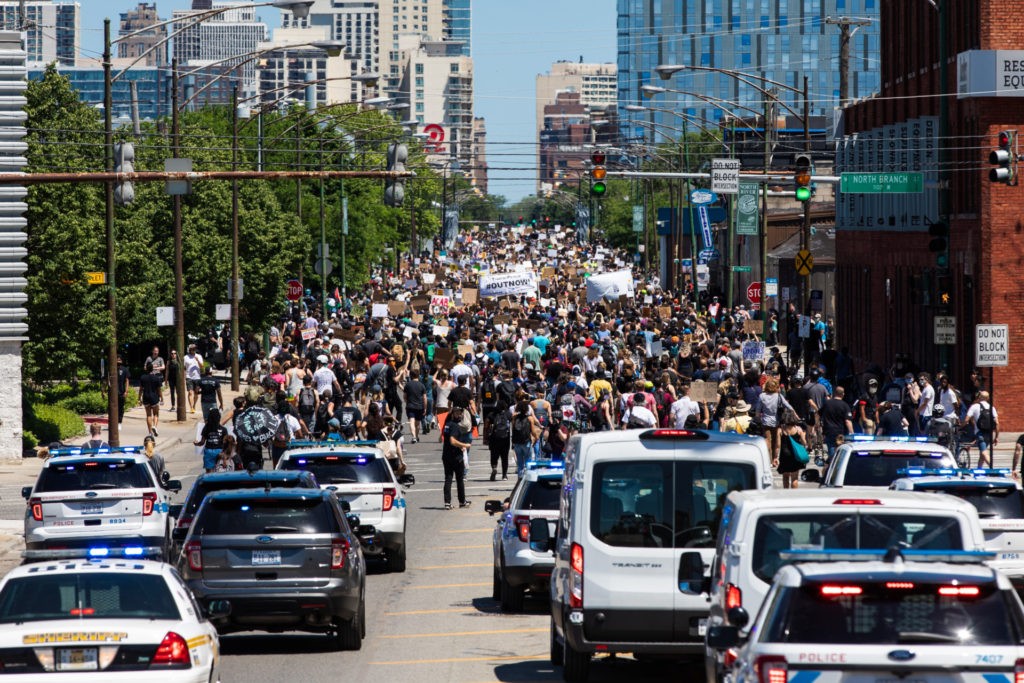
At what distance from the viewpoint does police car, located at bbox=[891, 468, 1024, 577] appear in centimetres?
1803

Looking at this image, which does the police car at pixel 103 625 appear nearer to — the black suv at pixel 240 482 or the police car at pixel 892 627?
the police car at pixel 892 627

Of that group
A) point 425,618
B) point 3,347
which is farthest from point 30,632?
point 3,347

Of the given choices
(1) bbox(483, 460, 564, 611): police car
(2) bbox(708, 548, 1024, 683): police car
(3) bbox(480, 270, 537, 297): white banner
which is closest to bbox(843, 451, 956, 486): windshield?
(1) bbox(483, 460, 564, 611): police car

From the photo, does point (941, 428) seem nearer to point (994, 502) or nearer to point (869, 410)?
point (869, 410)

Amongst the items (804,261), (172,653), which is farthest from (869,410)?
(172,653)

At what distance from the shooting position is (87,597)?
12211mm

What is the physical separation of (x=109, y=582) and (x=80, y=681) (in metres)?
0.93

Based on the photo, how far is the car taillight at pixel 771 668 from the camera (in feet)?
29.2

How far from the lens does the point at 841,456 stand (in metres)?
21.3

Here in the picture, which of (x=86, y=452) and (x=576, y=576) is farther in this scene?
(x=86, y=452)

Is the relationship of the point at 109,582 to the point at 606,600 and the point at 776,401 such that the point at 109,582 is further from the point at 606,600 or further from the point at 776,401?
the point at 776,401

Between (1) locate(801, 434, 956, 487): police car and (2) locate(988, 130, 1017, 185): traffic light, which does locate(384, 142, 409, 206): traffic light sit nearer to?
(1) locate(801, 434, 956, 487): police car

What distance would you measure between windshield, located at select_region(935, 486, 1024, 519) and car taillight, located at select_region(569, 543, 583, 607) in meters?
5.64

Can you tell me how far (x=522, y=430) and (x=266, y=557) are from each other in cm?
1393
